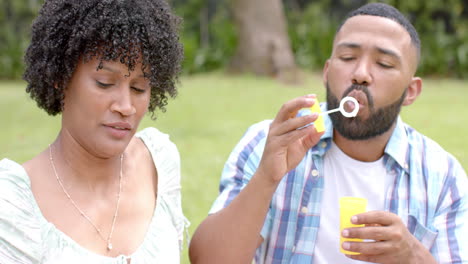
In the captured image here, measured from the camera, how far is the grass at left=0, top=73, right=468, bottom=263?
243 inches

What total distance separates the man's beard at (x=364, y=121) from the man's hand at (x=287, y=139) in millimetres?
339

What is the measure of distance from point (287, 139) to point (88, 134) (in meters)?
0.75

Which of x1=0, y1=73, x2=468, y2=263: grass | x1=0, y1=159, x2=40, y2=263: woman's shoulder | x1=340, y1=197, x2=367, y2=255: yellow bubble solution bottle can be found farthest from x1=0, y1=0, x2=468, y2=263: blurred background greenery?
x1=340, y1=197, x2=367, y2=255: yellow bubble solution bottle

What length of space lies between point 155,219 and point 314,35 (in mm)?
14048

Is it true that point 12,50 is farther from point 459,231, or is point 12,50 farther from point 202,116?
point 459,231

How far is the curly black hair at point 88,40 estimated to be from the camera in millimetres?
2041

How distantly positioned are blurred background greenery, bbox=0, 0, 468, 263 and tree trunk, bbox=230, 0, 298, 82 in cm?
9

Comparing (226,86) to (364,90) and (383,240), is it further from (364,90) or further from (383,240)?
(383,240)

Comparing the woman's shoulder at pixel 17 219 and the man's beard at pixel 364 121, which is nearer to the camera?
the woman's shoulder at pixel 17 219

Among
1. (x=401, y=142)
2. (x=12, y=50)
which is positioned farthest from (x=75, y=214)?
(x=12, y=50)

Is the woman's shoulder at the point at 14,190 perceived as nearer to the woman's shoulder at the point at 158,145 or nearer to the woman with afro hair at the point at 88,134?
the woman with afro hair at the point at 88,134

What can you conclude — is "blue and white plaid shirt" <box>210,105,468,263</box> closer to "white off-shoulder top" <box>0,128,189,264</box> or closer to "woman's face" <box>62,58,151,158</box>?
"white off-shoulder top" <box>0,128,189,264</box>

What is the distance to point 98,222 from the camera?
2.15 m

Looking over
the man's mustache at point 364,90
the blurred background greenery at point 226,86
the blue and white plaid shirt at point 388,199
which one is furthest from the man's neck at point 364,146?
the blurred background greenery at point 226,86
